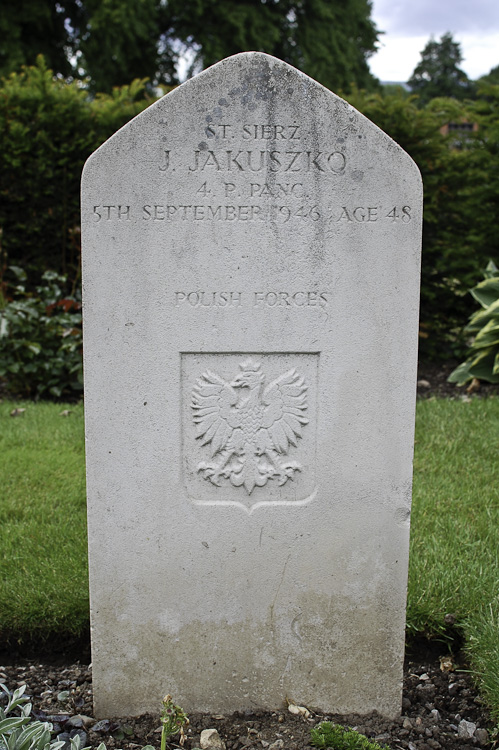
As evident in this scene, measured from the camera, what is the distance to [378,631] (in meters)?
2.36

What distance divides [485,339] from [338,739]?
4464mm

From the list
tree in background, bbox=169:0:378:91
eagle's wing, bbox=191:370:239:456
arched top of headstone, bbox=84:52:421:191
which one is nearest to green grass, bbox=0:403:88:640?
eagle's wing, bbox=191:370:239:456

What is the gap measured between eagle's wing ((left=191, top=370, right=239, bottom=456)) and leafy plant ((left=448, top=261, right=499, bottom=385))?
13.3 feet

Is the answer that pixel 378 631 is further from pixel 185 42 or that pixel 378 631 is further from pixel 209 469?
pixel 185 42

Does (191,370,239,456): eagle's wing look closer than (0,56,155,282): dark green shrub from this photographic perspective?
Yes

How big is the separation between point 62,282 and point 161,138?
4657 mm

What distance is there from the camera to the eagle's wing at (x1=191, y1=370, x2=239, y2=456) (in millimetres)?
2199

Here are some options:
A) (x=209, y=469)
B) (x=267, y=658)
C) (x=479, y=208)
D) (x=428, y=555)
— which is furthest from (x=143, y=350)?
(x=479, y=208)

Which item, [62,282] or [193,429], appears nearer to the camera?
[193,429]

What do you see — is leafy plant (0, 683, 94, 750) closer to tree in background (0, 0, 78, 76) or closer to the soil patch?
the soil patch

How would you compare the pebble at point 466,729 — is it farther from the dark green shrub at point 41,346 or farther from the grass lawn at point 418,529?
the dark green shrub at point 41,346

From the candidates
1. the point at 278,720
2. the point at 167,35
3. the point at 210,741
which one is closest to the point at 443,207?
the point at 278,720

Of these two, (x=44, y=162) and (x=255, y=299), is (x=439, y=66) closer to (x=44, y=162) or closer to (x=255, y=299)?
(x=44, y=162)

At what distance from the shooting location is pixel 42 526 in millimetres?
3438
